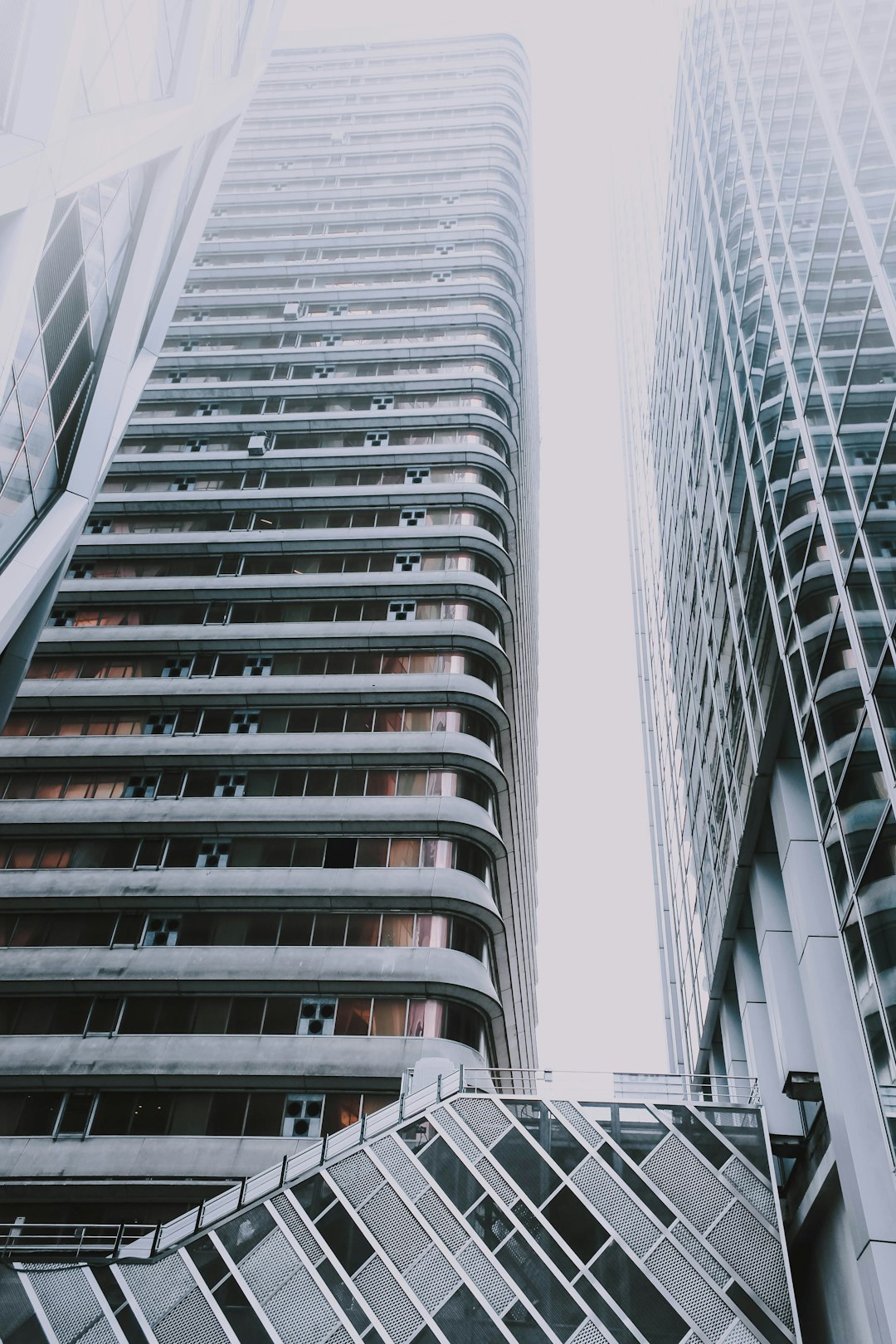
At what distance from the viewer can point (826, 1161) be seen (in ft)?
78.9

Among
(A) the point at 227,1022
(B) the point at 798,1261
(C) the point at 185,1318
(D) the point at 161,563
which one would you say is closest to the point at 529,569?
(D) the point at 161,563

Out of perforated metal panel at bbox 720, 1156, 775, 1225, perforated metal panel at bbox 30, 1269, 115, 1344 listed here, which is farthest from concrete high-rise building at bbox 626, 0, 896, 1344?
perforated metal panel at bbox 30, 1269, 115, 1344

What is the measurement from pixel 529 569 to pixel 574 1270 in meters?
63.2

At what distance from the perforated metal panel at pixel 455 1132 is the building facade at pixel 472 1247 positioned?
0.04 metres

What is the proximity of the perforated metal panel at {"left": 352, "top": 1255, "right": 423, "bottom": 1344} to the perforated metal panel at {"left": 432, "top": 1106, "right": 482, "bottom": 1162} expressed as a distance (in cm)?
294

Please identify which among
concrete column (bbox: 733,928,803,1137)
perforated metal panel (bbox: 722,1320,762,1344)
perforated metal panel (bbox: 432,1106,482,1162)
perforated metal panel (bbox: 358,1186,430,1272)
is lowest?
perforated metal panel (bbox: 722,1320,762,1344)

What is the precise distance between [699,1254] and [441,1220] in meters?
5.31

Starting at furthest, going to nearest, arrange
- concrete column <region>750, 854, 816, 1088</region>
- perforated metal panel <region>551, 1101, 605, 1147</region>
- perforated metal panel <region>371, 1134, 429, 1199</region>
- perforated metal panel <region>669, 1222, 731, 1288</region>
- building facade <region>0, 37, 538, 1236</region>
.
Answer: building facade <region>0, 37, 538, 1236</region> < concrete column <region>750, 854, 816, 1088</region> < perforated metal panel <region>551, 1101, 605, 1147</region> < perforated metal panel <region>371, 1134, 429, 1199</region> < perforated metal panel <region>669, 1222, 731, 1288</region>

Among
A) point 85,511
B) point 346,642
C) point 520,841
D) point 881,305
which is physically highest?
point 520,841

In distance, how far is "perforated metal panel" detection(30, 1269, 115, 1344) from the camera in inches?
819

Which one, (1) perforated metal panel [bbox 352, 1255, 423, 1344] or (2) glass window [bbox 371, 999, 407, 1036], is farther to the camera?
(2) glass window [bbox 371, 999, 407, 1036]

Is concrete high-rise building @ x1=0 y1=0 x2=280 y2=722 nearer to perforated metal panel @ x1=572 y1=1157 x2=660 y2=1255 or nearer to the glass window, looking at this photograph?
the glass window

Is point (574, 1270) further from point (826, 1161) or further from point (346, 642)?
point (346, 642)

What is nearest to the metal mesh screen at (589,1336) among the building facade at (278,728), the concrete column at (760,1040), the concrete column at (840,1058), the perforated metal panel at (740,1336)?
the perforated metal panel at (740,1336)
